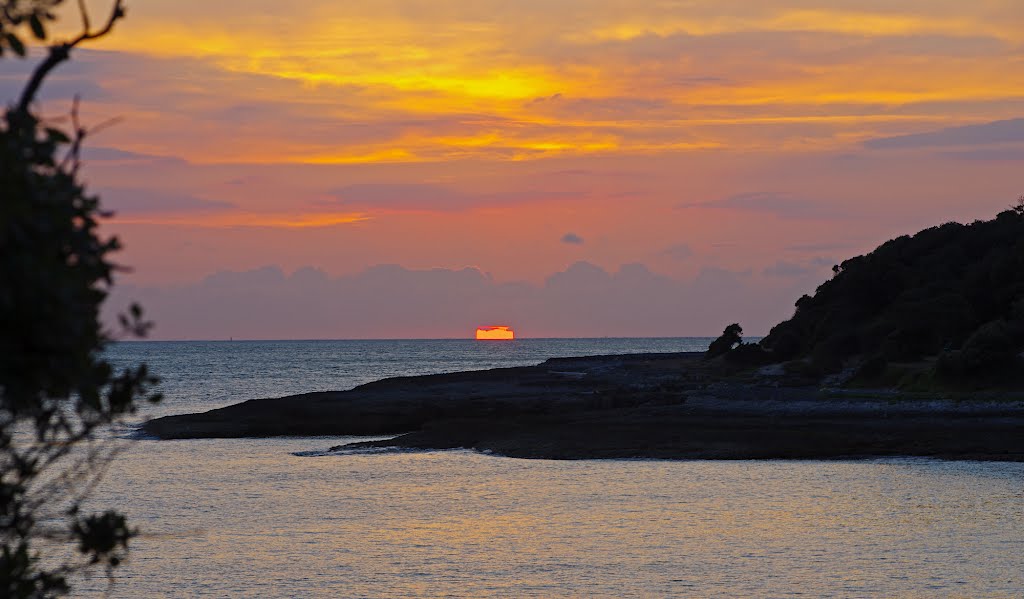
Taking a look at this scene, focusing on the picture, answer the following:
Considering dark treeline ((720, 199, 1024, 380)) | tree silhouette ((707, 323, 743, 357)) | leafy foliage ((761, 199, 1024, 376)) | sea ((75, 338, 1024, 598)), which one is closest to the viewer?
sea ((75, 338, 1024, 598))

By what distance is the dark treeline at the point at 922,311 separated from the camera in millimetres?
69031

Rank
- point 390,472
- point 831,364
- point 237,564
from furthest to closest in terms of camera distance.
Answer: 1. point 831,364
2. point 390,472
3. point 237,564

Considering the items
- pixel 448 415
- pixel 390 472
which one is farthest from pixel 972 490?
pixel 448 415

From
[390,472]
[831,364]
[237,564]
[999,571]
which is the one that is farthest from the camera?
[831,364]

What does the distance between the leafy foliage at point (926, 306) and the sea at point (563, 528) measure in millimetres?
25854

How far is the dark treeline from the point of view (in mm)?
69031

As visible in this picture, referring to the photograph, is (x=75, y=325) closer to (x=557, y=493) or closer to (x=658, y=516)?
(x=658, y=516)

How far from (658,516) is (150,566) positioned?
15183 millimetres

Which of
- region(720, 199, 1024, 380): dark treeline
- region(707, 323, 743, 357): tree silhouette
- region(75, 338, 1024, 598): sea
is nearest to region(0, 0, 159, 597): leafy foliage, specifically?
region(75, 338, 1024, 598): sea

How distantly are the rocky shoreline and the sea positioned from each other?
2695mm

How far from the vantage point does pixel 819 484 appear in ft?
143

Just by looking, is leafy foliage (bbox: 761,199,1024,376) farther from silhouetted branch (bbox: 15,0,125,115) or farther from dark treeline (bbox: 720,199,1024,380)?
silhouetted branch (bbox: 15,0,125,115)

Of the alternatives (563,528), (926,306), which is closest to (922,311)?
(926,306)

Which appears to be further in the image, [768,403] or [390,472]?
[768,403]
